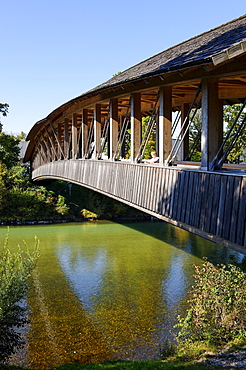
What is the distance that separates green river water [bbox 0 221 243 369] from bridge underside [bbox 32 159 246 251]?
2.30 meters

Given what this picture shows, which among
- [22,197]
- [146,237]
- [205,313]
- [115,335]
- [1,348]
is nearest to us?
[1,348]

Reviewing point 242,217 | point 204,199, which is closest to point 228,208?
point 242,217

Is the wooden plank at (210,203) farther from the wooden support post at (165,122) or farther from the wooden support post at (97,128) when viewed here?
the wooden support post at (97,128)

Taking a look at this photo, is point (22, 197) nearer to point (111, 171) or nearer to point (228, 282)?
point (111, 171)

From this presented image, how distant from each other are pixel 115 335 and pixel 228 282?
2.45 meters

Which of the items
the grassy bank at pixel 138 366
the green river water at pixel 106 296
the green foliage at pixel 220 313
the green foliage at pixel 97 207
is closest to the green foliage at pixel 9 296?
the grassy bank at pixel 138 366

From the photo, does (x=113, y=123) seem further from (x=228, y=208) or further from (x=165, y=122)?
(x=228, y=208)

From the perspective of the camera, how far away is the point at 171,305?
9844 mm

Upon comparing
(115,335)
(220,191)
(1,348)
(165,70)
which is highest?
(165,70)

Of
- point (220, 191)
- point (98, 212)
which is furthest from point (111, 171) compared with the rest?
point (98, 212)

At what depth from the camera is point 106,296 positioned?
1071 centimetres

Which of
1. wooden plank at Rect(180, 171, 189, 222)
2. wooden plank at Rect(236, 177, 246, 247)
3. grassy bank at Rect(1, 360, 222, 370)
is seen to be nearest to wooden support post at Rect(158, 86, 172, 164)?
wooden plank at Rect(180, 171, 189, 222)

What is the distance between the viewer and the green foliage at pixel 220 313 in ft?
22.8

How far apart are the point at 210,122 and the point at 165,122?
175 centimetres
